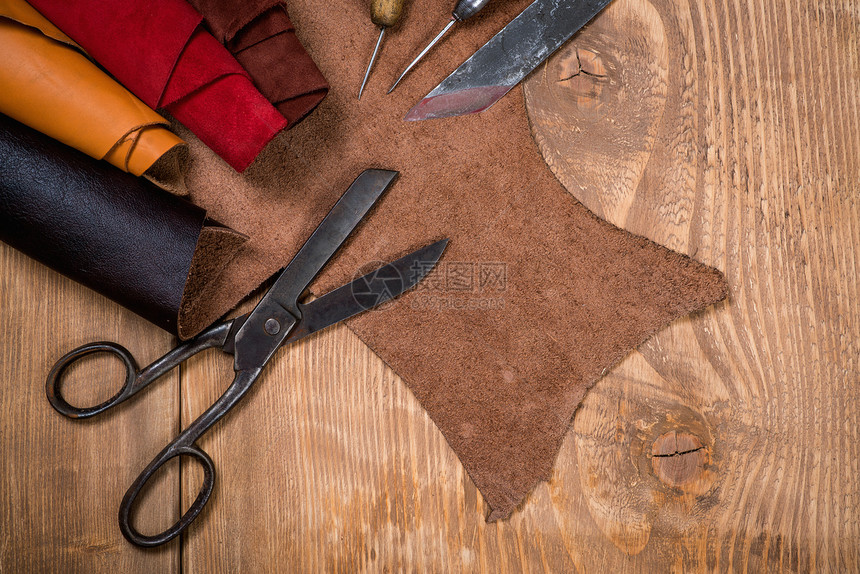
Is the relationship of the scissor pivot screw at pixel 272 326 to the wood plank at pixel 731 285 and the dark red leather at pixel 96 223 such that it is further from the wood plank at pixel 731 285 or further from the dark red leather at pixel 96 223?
the wood plank at pixel 731 285

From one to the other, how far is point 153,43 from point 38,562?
637mm

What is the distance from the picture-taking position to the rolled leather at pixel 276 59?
620mm

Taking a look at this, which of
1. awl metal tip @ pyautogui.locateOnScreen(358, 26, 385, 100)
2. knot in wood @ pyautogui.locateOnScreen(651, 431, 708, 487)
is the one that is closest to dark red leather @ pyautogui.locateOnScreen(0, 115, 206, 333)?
awl metal tip @ pyautogui.locateOnScreen(358, 26, 385, 100)

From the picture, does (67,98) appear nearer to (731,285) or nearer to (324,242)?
(324,242)

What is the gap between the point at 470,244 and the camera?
69cm

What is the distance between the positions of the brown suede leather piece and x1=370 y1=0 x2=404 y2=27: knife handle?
53 millimetres

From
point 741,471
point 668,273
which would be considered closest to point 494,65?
point 668,273

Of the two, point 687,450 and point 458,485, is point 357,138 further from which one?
point 687,450

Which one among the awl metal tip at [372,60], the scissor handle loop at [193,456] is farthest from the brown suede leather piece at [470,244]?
the scissor handle loop at [193,456]

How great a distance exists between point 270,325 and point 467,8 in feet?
1.44

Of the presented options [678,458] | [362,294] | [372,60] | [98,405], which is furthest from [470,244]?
[98,405]

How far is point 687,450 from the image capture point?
713mm

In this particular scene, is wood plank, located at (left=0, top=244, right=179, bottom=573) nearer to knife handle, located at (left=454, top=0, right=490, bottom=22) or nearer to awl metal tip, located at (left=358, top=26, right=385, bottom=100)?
awl metal tip, located at (left=358, top=26, right=385, bottom=100)

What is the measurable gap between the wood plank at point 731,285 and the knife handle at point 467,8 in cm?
11
